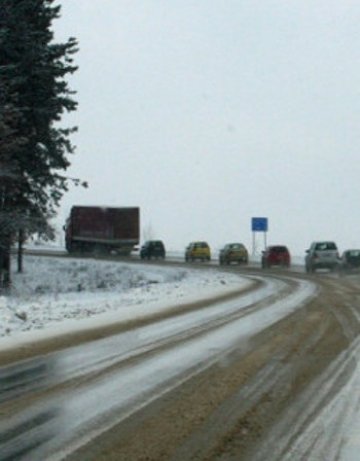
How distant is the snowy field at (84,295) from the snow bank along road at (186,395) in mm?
2266

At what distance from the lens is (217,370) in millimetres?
→ 10078

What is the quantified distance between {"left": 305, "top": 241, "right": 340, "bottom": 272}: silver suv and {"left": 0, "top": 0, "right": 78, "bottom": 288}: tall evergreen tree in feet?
58.9

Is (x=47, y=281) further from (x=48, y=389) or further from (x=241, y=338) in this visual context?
(x=48, y=389)

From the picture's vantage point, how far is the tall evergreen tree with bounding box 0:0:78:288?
93.7ft

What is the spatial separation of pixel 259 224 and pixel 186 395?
66395 millimetres

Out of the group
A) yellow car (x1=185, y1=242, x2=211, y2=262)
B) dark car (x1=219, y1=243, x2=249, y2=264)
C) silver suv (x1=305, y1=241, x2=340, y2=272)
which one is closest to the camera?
silver suv (x1=305, y1=241, x2=340, y2=272)

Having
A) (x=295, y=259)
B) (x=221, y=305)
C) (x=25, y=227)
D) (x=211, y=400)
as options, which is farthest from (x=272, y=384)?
(x=295, y=259)

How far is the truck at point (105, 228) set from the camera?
6756 centimetres

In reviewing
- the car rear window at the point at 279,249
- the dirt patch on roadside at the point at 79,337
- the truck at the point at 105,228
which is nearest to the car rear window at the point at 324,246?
the car rear window at the point at 279,249

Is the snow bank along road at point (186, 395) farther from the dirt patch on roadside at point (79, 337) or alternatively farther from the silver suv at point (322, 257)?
the silver suv at point (322, 257)

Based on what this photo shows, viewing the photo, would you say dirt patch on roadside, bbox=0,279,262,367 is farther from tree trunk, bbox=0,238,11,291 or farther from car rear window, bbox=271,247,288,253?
car rear window, bbox=271,247,288,253

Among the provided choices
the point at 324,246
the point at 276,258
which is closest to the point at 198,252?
the point at 276,258

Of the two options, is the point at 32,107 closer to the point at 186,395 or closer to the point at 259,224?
the point at 186,395

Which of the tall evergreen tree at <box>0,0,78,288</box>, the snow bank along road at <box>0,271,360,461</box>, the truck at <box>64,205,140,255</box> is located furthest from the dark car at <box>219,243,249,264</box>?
the snow bank along road at <box>0,271,360,461</box>
